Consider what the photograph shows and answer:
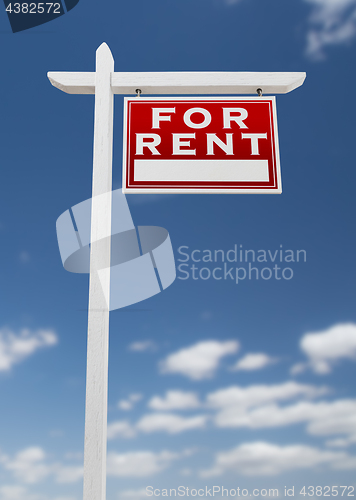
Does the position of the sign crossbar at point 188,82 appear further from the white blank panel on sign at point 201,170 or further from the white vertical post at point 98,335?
the white blank panel on sign at point 201,170

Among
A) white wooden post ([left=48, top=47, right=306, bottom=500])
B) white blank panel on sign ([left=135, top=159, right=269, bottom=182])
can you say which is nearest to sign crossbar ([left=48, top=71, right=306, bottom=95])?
white wooden post ([left=48, top=47, right=306, bottom=500])

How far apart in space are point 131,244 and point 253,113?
1459 mm

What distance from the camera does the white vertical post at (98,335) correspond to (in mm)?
2727

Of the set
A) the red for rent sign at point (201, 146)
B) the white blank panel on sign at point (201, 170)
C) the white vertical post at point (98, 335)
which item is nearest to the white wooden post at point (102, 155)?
the white vertical post at point (98, 335)

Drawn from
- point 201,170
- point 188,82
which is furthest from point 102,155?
point 188,82

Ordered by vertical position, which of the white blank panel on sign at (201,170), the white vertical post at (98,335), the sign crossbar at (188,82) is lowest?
the white vertical post at (98,335)

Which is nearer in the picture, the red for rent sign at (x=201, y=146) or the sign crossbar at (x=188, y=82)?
the red for rent sign at (x=201, y=146)

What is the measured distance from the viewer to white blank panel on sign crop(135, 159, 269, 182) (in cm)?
333

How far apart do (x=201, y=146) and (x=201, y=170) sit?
0.63 feet

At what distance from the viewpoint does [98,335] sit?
2.87 meters

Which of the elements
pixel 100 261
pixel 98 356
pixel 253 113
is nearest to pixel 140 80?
pixel 253 113

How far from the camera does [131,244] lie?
395cm

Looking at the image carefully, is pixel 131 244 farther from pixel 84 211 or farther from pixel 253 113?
pixel 253 113

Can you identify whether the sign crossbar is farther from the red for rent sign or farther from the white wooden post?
the red for rent sign
